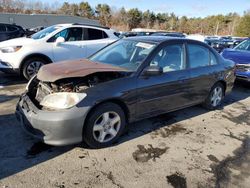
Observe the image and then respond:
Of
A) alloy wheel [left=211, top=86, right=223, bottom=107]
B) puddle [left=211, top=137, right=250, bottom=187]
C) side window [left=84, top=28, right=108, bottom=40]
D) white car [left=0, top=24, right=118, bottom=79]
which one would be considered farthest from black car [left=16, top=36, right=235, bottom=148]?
side window [left=84, top=28, right=108, bottom=40]

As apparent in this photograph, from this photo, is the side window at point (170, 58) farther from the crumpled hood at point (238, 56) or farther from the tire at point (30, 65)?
the tire at point (30, 65)

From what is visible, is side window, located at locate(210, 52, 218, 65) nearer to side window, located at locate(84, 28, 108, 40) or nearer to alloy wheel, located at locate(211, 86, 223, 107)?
alloy wheel, located at locate(211, 86, 223, 107)

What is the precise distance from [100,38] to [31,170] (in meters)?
5.93

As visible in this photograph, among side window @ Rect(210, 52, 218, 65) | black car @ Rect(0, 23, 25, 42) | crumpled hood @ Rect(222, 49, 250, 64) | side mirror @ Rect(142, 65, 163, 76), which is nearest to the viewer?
side mirror @ Rect(142, 65, 163, 76)

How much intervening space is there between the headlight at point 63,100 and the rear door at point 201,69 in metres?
2.40

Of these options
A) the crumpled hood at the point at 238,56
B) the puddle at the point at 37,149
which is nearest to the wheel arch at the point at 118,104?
the puddle at the point at 37,149

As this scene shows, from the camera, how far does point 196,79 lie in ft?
16.3

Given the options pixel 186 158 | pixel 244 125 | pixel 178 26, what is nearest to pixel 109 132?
pixel 186 158

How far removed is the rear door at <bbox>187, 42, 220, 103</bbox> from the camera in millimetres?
4930

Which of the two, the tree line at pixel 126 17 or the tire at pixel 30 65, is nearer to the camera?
the tire at pixel 30 65

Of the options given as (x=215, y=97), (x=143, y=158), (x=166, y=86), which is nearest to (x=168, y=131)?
(x=166, y=86)

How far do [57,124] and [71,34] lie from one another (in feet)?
16.9

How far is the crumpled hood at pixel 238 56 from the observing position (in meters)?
7.83

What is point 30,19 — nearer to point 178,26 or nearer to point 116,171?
point 178,26
